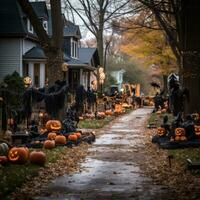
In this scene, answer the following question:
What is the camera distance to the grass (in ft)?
31.1

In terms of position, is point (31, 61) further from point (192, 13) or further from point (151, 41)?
point (192, 13)

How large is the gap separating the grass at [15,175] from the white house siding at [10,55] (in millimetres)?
24833

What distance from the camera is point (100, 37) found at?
5331 centimetres

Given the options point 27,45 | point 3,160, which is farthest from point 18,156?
point 27,45

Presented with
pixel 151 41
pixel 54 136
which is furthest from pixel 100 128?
pixel 151 41

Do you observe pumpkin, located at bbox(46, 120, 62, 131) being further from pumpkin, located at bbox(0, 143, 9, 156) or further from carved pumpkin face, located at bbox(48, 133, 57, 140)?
pumpkin, located at bbox(0, 143, 9, 156)

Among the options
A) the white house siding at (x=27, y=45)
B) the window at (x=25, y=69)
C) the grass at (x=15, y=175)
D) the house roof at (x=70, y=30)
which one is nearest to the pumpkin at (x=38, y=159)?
the grass at (x=15, y=175)

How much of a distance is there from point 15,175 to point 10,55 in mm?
27995

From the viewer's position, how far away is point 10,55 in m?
37.8

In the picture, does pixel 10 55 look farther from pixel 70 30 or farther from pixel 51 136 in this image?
pixel 51 136

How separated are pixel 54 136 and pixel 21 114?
2513 millimetres

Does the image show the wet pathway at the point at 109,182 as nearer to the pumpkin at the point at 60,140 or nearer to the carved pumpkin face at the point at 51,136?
the pumpkin at the point at 60,140

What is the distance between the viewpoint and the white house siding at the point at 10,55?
37594 millimetres

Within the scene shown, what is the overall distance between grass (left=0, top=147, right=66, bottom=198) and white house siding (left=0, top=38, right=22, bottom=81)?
24833mm
